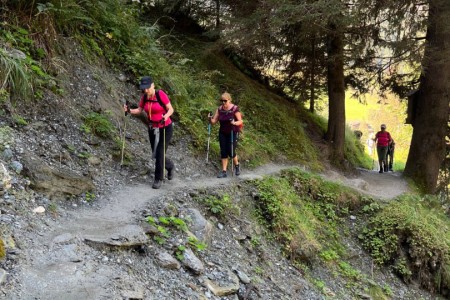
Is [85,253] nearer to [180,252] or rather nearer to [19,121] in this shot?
[180,252]

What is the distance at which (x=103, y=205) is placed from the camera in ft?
19.7

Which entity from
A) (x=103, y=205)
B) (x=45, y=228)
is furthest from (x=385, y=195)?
(x=45, y=228)

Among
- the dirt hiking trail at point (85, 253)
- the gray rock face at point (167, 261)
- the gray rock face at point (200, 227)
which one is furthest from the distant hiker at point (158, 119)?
the gray rock face at point (167, 261)

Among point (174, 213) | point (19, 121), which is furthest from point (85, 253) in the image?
point (19, 121)

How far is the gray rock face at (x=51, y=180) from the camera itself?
5371 millimetres

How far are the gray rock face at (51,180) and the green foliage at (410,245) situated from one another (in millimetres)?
6611

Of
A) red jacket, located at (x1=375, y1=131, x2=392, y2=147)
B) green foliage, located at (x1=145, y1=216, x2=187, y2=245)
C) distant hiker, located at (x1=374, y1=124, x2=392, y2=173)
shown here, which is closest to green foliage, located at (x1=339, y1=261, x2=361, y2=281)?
green foliage, located at (x1=145, y1=216, x2=187, y2=245)

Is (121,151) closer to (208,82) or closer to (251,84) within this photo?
(208,82)

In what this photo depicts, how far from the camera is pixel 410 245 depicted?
30.7 ft

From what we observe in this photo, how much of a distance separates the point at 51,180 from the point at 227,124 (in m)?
4.05

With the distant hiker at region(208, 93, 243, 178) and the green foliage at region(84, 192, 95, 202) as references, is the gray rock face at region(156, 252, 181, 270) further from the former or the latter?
the distant hiker at region(208, 93, 243, 178)

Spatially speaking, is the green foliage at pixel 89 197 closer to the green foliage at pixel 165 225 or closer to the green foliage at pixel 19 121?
the green foliage at pixel 165 225

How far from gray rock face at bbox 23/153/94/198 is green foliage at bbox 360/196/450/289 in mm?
6611

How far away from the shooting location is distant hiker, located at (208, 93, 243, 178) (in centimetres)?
861
